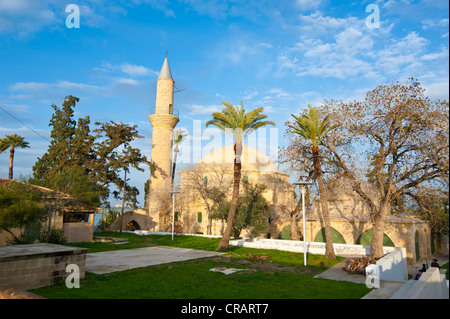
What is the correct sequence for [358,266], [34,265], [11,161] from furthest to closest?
1. [11,161]
2. [358,266]
3. [34,265]

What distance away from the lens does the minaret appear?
3506cm

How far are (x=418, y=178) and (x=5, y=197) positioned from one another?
809 inches

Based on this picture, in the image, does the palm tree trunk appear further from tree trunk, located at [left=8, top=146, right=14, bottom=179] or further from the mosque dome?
tree trunk, located at [left=8, top=146, right=14, bottom=179]

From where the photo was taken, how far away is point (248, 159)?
127 feet

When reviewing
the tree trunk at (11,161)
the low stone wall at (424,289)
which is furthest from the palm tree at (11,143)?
the low stone wall at (424,289)

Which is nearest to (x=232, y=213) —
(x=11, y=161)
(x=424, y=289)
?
(x=424, y=289)

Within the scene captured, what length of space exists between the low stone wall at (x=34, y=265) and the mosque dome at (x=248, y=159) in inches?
1032

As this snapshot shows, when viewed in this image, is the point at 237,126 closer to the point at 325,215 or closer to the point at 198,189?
the point at 325,215

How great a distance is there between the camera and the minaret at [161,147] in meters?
35.1

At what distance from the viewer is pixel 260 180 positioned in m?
34.8

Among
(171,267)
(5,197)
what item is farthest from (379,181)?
(5,197)

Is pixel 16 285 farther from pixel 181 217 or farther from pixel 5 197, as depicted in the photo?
pixel 181 217

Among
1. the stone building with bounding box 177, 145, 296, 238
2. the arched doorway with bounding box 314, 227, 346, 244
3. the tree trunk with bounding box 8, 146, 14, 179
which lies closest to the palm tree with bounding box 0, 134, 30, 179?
the tree trunk with bounding box 8, 146, 14, 179

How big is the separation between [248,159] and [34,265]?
31.1 meters
